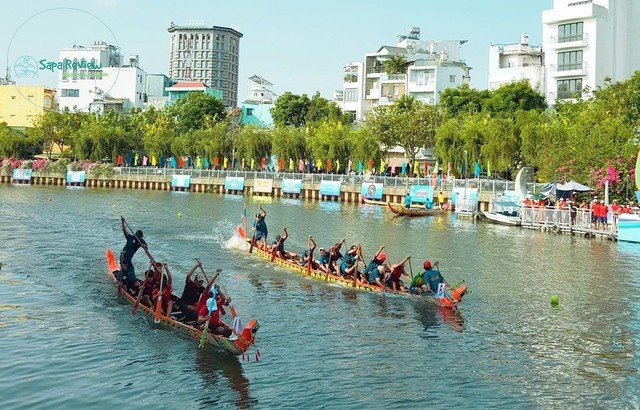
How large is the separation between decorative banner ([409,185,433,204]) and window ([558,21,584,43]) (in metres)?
27.1

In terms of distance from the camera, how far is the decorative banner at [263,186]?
87312 mm

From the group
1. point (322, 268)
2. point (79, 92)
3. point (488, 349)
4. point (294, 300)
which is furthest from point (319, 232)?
point (79, 92)

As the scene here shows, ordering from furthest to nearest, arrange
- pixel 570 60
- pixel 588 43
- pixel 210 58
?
pixel 210 58, pixel 570 60, pixel 588 43

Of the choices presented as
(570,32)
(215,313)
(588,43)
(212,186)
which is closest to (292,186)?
(212,186)

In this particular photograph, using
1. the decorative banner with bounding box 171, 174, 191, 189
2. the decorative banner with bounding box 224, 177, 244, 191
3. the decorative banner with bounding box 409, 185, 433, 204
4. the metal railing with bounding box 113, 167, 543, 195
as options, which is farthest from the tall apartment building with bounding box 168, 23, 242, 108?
the decorative banner with bounding box 409, 185, 433, 204

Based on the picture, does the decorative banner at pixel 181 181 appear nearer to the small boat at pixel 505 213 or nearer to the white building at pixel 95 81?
the small boat at pixel 505 213

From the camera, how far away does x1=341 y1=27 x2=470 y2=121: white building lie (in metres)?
106

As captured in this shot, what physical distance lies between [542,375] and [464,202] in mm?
46963

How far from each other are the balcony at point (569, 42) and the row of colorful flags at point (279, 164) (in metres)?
18.9

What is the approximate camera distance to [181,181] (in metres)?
95.0

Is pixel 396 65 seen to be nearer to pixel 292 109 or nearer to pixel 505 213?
pixel 292 109

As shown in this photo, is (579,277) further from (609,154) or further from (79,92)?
(79,92)

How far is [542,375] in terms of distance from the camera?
63.9ft

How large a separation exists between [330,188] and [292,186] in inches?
196
